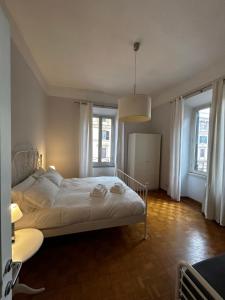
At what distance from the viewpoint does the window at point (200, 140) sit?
384 centimetres

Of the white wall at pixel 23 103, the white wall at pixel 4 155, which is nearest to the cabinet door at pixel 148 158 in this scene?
the white wall at pixel 23 103

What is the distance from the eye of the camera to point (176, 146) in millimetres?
3887

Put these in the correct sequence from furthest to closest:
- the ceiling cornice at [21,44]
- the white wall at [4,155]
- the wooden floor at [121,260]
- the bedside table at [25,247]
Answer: the ceiling cornice at [21,44] → the wooden floor at [121,260] → the bedside table at [25,247] → the white wall at [4,155]

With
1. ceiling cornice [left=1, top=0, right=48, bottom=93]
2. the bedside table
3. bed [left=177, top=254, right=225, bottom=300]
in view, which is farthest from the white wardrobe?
bed [left=177, top=254, right=225, bottom=300]

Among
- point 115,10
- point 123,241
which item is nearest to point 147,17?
point 115,10

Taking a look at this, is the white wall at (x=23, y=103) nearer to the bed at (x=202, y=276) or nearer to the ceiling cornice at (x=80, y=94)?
the ceiling cornice at (x=80, y=94)

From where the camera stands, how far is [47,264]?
1838 millimetres

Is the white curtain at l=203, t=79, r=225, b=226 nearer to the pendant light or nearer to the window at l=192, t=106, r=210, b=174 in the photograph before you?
the window at l=192, t=106, r=210, b=174

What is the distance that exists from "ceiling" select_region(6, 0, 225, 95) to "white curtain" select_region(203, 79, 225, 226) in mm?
707

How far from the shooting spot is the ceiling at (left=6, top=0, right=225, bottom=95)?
1.72m

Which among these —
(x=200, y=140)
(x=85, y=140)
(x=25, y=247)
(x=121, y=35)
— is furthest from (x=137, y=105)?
(x=200, y=140)

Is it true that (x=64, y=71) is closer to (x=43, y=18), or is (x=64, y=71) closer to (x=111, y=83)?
(x=111, y=83)

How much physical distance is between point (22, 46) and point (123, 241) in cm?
317

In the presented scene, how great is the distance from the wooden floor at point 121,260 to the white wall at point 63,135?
2325 mm
